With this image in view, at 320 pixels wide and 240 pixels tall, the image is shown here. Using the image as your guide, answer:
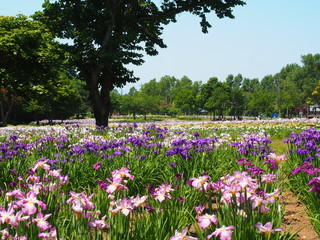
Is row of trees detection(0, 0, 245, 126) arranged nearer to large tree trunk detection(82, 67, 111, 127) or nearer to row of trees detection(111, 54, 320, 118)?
large tree trunk detection(82, 67, 111, 127)

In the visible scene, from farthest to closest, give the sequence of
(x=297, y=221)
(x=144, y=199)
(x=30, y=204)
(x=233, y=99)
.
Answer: (x=233, y=99)
(x=297, y=221)
(x=144, y=199)
(x=30, y=204)

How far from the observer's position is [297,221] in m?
4.00

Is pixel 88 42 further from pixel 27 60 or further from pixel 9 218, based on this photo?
pixel 9 218

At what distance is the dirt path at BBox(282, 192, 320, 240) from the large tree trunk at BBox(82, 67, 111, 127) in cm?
1507

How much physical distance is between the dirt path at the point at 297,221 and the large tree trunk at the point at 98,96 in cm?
1507

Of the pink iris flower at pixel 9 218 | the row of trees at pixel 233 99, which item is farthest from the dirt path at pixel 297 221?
the row of trees at pixel 233 99

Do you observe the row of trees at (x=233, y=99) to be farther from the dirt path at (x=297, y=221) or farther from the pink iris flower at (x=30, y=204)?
the pink iris flower at (x=30, y=204)

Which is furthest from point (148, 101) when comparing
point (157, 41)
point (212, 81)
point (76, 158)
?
point (76, 158)

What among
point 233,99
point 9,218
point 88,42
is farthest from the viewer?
point 233,99

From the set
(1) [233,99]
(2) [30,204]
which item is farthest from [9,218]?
(1) [233,99]

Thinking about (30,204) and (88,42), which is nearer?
(30,204)

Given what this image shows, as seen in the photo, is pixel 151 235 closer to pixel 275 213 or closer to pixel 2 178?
pixel 275 213

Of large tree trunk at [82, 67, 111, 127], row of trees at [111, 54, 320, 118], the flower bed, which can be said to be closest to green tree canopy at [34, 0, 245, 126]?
large tree trunk at [82, 67, 111, 127]

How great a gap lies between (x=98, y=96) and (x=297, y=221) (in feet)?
53.7
